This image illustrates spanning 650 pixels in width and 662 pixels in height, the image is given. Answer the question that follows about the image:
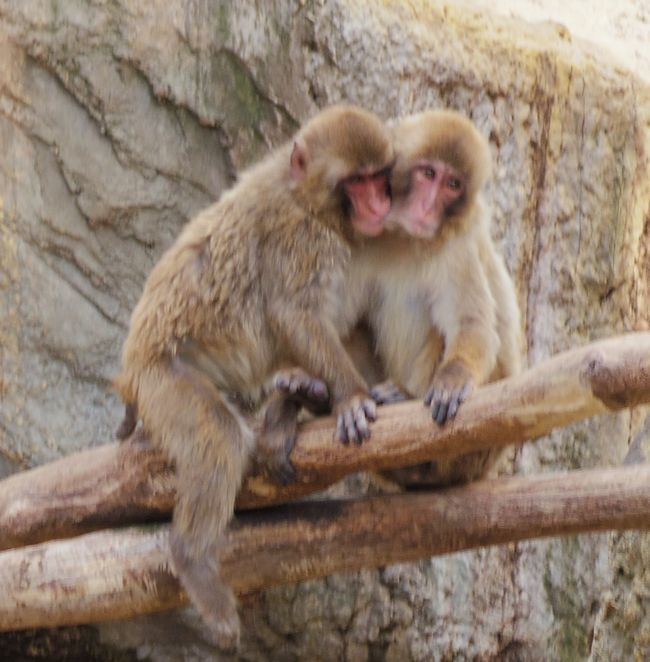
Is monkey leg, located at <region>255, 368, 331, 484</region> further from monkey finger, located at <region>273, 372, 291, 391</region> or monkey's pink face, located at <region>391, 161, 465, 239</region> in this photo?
monkey's pink face, located at <region>391, 161, 465, 239</region>

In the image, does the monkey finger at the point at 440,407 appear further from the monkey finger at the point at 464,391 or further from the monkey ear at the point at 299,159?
the monkey ear at the point at 299,159

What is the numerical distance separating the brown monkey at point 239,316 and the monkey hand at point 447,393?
0.27 meters

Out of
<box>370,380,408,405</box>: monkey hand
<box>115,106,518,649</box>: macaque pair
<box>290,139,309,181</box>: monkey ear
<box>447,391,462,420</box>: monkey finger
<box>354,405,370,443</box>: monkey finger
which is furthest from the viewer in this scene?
<box>290,139,309,181</box>: monkey ear

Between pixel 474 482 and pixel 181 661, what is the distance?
7.67 feet

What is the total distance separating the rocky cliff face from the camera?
19.1 feet


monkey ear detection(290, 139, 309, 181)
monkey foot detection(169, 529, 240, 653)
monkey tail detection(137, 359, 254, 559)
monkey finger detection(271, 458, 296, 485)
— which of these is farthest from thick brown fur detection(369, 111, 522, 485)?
monkey foot detection(169, 529, 240, 653)

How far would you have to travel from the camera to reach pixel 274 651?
594cm

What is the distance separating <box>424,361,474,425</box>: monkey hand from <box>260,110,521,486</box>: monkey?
153 millimetres

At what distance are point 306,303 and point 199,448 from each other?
0.68m

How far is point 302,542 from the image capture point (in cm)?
435

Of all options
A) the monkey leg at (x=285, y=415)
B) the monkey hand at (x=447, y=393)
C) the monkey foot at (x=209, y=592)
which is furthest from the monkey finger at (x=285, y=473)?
the monkey hand at (x=447, y=393)

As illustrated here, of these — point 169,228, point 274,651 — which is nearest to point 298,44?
point 169,228

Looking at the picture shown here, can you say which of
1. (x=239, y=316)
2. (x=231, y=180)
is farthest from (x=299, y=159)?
(x=231, y=180)

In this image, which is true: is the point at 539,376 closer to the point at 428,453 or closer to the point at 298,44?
the point at 428,453
